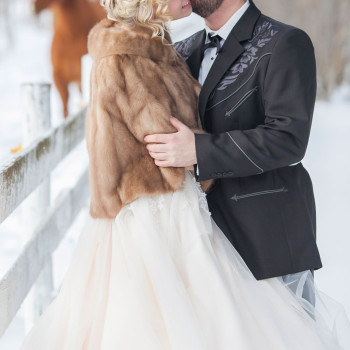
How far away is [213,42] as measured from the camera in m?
1.96

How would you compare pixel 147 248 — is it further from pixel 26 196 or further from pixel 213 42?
pixel 26 196

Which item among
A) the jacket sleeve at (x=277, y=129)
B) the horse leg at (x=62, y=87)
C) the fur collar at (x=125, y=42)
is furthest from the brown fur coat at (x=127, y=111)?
the horse leg at (x=62, y=87)

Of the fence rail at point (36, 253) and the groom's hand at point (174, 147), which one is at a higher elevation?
the groom's hand at point (174, 147)

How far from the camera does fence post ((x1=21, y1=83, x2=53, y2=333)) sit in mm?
3072

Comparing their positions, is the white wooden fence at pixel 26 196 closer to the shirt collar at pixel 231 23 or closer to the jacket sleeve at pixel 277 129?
the jacket sleeve at pixel 277 129

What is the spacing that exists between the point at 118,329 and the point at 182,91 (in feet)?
2.37

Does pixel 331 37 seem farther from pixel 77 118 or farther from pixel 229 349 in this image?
pixel 229 349

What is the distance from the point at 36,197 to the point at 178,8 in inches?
68.5

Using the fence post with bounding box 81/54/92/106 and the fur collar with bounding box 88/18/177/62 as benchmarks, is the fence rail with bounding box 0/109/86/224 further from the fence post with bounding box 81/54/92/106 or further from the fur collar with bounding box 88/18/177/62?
the fence post with bounding box 81/54/92/106

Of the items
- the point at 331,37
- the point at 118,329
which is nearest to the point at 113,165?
the point at 118,329

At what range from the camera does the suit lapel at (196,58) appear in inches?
79.7

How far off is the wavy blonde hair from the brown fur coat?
0.03m

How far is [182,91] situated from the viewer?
1780 mm

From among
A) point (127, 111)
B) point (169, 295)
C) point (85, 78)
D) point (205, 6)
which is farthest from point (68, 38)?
point (169, 295)
